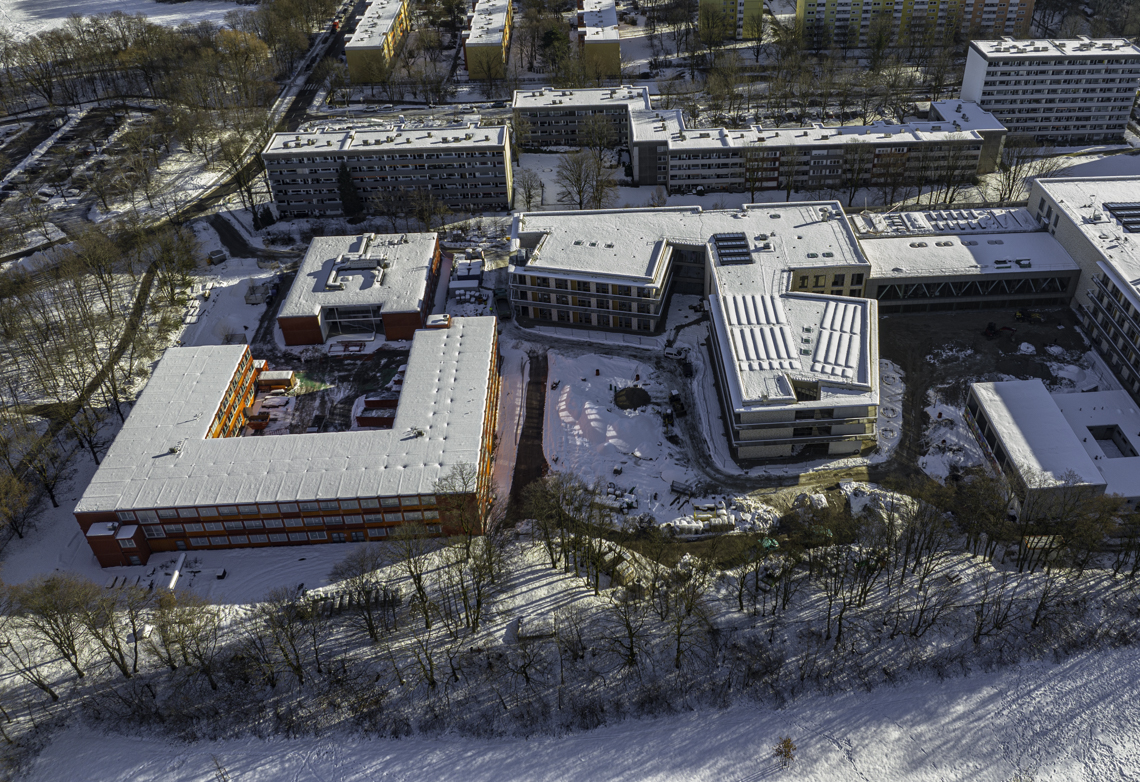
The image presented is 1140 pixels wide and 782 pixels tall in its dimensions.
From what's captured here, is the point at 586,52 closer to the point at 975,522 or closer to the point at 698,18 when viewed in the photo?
the point at 698,18

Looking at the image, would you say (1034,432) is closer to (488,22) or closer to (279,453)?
(279,453)

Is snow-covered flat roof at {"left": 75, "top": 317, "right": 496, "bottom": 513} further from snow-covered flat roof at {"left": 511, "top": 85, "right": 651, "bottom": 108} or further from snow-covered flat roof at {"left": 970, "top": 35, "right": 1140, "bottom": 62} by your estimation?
snow-covered flat roof at {"left": 970, "top": 35, "right": 1140, "bottom": 62}

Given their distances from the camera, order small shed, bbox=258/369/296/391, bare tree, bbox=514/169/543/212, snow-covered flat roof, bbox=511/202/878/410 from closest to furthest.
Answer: snow-covered flat roof, bbox=511/202/878/410 < small shed, bbox=258/369/296/391 < bare tree, bbox=514/169/543/212

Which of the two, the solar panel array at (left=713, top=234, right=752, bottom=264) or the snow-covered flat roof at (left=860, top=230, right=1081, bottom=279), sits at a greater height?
the solar panel array at (left=713, top=234, right=752, bottom=264)

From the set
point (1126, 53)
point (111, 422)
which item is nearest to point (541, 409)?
point (111, 422)

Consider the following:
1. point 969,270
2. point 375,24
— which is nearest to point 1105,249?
point 969,270

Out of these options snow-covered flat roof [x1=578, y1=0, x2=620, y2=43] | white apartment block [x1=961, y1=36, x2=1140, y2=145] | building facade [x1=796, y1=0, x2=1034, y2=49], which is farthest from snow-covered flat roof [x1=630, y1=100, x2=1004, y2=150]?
building facade [x1=796, y1=0, x2=1034, y2=49]
